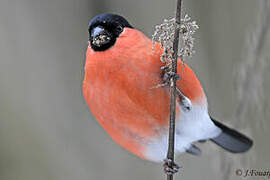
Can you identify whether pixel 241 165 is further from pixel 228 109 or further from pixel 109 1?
pixel 109 1

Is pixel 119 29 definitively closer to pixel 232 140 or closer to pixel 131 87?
pixel 131 87

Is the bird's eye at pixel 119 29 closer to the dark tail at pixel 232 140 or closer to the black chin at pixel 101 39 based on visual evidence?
the black chin at pixel 101 39

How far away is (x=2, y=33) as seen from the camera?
293 cm

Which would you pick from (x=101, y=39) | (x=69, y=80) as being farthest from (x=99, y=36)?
(x=69, y=80)

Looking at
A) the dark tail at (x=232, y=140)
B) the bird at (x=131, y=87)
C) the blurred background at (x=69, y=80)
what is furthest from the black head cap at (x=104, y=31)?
the blurred background at (x=69, y=80)

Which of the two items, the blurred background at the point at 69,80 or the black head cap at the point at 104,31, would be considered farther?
the blurred background at the point at 69,80

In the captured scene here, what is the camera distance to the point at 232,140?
7.80 ft

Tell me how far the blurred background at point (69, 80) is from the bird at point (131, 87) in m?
0.82

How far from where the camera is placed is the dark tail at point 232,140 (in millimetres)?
2268

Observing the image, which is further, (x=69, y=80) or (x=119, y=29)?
(x=69, y=80)

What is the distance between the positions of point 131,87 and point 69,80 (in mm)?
1390

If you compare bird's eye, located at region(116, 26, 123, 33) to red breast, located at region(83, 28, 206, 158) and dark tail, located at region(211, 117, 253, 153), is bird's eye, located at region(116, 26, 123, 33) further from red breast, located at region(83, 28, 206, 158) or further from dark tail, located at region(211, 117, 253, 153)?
dark tail, located at region(211, 117, 253, 153)

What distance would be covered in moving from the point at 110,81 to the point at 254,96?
58 cm

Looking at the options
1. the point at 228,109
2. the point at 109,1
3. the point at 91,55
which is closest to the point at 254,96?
the point at 91,55
